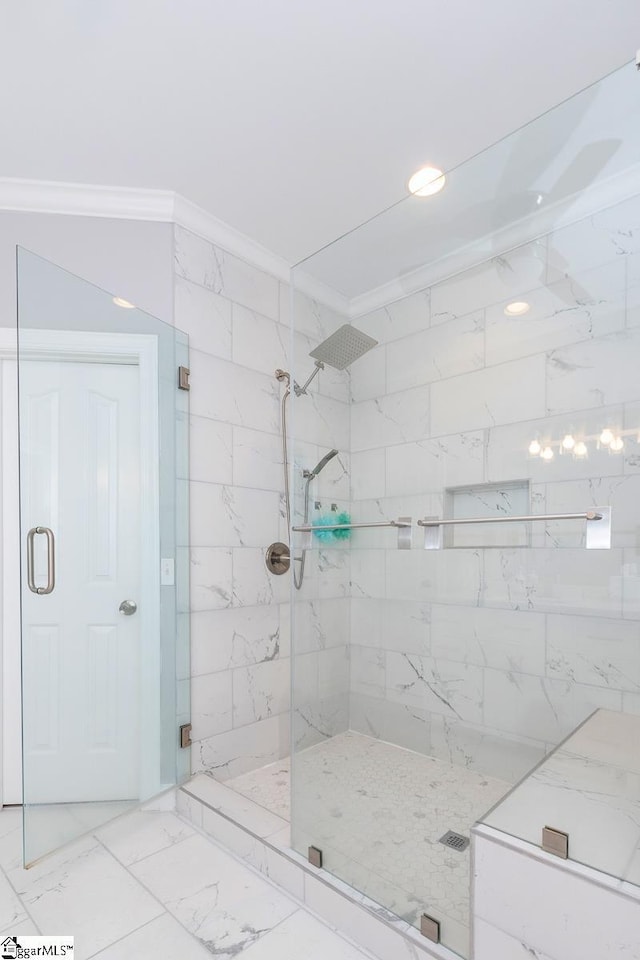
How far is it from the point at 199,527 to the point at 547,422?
1501 mm

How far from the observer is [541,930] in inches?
43.4

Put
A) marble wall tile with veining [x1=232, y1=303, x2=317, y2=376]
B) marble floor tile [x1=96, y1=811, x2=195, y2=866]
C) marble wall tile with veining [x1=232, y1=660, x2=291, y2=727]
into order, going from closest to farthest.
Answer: marble floor tile [x1=96, y1=811, x2=195, y2=866], marble wall tile with veining [x1=232, y1=660, x2=291, y2=727], marble wall tile with veining [x1=232, y1=303, x2=317, y2=376]

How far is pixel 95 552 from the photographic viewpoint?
1989 mm

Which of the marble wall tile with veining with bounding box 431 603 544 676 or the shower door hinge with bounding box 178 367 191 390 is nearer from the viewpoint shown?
the marble wall tile with veining with bounding box 431 603 544 676

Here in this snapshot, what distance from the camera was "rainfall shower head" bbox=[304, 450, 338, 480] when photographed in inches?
70.7

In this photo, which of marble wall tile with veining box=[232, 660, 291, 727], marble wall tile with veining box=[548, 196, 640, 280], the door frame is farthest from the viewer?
marble wall tile with veining box=[232, 660, 291, 727]

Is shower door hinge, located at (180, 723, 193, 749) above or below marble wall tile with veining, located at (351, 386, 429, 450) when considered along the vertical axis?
below

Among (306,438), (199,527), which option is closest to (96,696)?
(199,527)

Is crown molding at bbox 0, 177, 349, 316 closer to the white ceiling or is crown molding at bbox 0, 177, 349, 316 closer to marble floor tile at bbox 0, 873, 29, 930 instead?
the white ceiling

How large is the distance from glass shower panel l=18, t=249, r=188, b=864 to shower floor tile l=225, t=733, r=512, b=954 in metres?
0.74

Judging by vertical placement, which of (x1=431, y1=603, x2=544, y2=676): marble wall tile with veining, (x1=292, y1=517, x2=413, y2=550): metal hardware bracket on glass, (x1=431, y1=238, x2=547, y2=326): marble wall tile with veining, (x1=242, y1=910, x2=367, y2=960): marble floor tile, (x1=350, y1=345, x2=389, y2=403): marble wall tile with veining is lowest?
(x1=242, y1=910, x2=367, y2=960): marble floor tile

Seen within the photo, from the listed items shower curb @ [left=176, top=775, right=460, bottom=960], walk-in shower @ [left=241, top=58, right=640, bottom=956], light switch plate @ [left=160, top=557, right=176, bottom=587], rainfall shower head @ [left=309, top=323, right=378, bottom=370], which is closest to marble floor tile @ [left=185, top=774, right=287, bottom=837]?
shower curb @ [left=176, top=775, right=460, bottom=960]

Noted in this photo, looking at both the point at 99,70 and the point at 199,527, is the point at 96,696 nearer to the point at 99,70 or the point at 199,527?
the point at 199,527

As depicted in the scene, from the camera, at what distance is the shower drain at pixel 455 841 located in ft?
4.73
